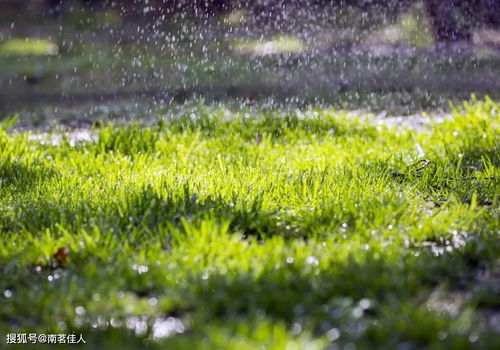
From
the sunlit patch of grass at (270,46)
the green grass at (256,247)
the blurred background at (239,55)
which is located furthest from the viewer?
the sunlit patch of grass at (270,46)

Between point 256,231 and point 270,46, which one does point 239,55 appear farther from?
point 256,231

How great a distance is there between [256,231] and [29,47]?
31.4 ft

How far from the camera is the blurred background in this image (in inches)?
277

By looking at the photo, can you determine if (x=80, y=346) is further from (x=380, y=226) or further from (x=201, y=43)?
(x=201, y=43)

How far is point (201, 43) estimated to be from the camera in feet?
40.4

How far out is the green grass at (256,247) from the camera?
2.04 m

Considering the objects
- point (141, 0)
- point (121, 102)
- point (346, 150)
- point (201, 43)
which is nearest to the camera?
point (346, 150)

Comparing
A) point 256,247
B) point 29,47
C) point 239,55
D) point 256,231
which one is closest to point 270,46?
point 239,55

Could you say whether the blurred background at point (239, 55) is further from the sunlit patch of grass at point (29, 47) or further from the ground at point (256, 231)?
the ground at point (256, 231)

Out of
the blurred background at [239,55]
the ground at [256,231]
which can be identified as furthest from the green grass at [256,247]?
the blurred background at [239,55]

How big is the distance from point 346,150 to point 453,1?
7344mm

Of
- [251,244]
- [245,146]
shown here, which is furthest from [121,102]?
[251,244]

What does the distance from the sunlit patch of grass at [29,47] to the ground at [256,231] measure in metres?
5.21

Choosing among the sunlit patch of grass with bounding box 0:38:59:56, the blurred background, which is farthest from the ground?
the sunlit patch of grass with bounding box 0:38:59:56
